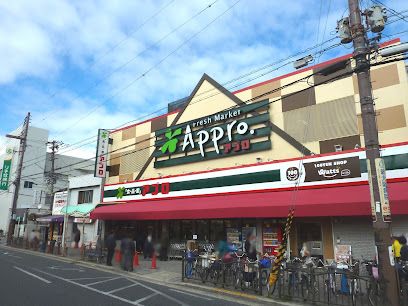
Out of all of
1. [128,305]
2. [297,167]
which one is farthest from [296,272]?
[297,167]

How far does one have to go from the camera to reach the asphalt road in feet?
30.1

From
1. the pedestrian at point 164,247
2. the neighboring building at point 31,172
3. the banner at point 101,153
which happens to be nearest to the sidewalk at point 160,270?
the pedestrian at point 164,247

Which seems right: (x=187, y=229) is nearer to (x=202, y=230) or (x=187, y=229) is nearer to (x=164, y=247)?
(x=202, y=230)

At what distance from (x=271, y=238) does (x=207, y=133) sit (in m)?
7.07

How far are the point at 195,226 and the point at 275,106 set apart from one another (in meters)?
8.23

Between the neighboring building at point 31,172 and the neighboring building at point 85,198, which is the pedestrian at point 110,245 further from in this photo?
the neighboring building at point 31,172

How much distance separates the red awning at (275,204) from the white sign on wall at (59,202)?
41.8 ft

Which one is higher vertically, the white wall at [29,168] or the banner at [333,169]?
the white wall at [29,168]

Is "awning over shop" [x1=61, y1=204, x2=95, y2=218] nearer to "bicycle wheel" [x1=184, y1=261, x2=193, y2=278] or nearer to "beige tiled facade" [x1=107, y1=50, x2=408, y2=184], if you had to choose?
"beige tiled facade" [x1=107, y1=50, x2=408, y2=184]

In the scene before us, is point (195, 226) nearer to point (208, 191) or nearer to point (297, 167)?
point (208, 191)

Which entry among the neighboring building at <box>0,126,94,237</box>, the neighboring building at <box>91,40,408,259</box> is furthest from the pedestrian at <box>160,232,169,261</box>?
the neighboring building at <box>0,126,94,237</box>

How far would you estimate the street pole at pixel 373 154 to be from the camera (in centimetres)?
860

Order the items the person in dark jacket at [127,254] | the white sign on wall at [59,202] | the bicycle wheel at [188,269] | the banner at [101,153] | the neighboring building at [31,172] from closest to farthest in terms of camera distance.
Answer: the bicycle wheel at [188,269] → the person in dark jacket at [127,254] → the banner at [101,153] → the white sign on wall at [59,202] → the neighboring building at [31,172]

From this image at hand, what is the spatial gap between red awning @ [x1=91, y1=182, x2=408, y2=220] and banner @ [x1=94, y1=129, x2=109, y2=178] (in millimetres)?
6611
